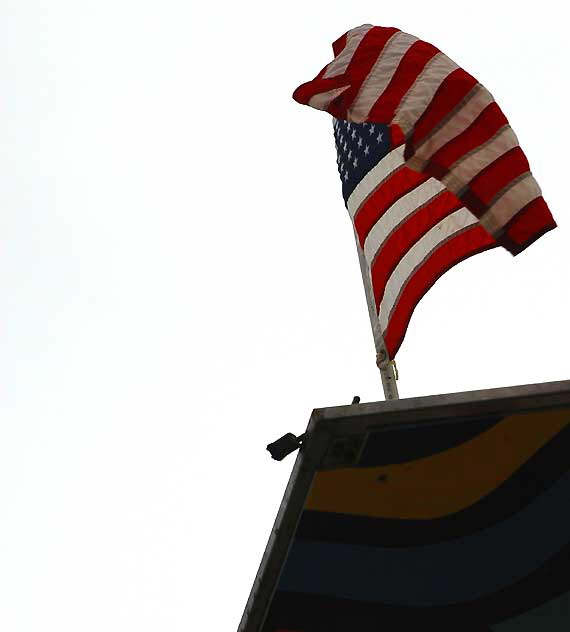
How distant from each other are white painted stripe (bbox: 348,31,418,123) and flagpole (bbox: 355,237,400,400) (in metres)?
1.50

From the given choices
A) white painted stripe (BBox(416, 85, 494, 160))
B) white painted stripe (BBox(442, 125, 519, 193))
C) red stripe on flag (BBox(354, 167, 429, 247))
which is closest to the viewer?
white painted stripe (BBox(442, 125, 519, 193))

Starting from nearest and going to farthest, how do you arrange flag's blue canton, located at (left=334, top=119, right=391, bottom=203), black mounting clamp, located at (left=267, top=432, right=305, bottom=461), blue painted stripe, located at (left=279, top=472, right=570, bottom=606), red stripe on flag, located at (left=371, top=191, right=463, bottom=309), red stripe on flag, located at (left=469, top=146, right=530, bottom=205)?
black mounting clamp, located at (left=267, top=432, right=305, bottom=461), blue painted stripe, located at (left=279, top=472, right=570, bottom=606), red stripe on flag, located at (left=469, top=146, right=530, bottom=205), red stripe on flag, located at (left=371, top=191, right=463, bottom=309), flag's blue canton, located at (left=334, top=119, right=391, bottom=203)

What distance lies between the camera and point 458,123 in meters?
10.8

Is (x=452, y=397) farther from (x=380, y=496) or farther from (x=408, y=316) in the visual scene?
(x=408, y=316)

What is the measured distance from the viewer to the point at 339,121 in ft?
42.1

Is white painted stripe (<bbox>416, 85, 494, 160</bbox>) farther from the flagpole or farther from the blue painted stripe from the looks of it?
the blue painted stripe

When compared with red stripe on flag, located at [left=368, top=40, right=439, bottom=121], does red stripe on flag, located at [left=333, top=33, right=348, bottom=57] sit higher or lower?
higher

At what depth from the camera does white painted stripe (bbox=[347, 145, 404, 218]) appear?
456 inches

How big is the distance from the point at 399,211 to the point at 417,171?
709 millimetres

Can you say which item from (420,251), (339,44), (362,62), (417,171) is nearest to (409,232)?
(420,251)

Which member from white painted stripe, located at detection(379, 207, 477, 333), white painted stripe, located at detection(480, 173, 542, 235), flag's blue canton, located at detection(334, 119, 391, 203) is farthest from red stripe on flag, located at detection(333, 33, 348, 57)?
white painted stripe, located at detection(480, 173, 542, 235)

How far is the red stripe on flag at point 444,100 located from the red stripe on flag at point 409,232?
24.4 inches

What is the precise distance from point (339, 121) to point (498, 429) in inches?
249

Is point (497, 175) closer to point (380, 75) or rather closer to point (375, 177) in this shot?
point (375, 177)
